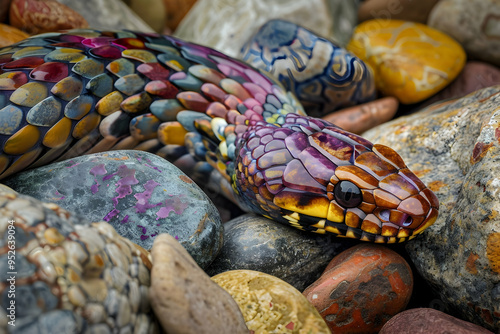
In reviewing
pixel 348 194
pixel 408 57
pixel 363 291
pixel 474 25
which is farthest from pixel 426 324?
pixel 474 25

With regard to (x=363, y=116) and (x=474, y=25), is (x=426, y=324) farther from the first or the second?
(x=474, y=25)

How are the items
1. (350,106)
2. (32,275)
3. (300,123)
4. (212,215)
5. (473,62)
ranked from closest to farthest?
(32,275), (212,215), (300,123), (350,106), (473,62)

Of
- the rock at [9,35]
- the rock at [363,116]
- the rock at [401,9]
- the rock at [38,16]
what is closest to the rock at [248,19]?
the rock at [401,9]

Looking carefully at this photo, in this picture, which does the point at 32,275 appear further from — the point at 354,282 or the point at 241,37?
the point at 241,37

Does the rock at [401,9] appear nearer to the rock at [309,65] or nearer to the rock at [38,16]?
the rock at [309,65]

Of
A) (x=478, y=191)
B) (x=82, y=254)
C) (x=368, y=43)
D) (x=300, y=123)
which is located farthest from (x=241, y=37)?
(x=82, y=254)

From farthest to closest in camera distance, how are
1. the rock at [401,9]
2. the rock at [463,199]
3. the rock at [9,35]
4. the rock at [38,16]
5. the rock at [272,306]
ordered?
the rock at [401,9] → the rock at [38,16] → the rock at [9,35] → the rock at [463,199] → the rock at [272,306]
